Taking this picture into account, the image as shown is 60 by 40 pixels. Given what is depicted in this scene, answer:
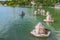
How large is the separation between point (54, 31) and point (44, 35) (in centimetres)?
161

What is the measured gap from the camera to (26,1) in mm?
34250

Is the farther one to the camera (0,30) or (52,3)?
(52,3)

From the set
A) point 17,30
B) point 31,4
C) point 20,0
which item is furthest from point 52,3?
point 17,30

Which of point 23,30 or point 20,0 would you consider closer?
point 23,30

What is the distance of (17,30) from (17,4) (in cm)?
2146

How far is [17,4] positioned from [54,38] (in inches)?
921

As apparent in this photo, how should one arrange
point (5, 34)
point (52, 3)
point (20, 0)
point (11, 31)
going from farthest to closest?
point (20, 0)
point (52, 3)
point (11, 31)
point (5, 34)

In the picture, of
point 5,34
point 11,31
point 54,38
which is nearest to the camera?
point 54,38

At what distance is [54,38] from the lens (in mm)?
10219

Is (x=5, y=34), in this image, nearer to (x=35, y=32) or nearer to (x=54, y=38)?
(x=35, y=32)

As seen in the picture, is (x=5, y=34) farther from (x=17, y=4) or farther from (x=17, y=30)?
(x=17, y=4)

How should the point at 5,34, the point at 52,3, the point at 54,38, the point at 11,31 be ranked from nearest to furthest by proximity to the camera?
the point at 54,38
the point at 5,34
the point at 11,31
the point at 52,3

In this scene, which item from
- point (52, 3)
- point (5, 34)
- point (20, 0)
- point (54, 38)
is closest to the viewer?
point (54, 38)

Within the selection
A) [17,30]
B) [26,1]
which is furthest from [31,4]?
[17,30]
